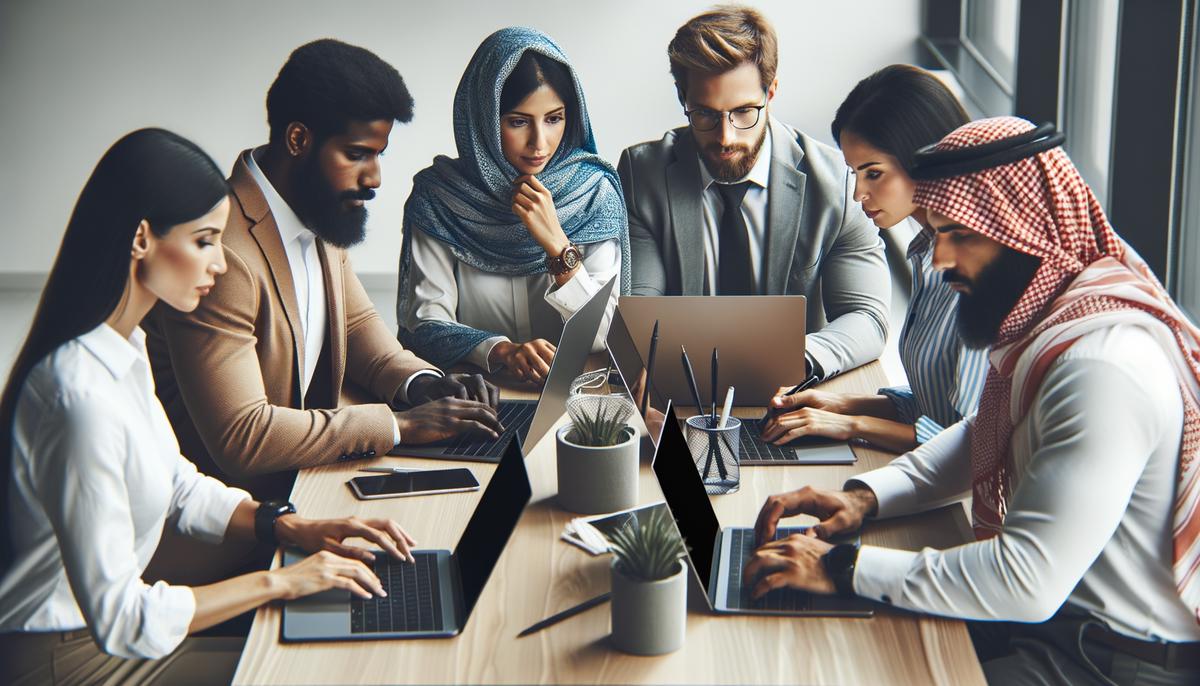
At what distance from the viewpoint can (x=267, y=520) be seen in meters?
1.46

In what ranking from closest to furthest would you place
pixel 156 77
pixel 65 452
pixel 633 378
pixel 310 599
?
pixel 65 452 < pixel 310 599 < pixel 633 378 < pixel 156 77

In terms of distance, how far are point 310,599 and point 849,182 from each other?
5.46ft

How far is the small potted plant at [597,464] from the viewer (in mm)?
1497

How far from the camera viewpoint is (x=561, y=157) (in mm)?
2516

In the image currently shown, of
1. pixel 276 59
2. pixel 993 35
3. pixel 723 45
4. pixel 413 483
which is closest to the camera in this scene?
pixel 413 483

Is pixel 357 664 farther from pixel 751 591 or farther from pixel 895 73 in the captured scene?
pixel 895 73

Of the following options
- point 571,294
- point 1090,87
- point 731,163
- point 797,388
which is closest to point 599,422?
point 797,388

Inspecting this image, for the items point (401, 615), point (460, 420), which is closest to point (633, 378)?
point (460, 420)

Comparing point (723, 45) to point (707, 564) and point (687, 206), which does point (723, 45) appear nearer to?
point (687, 206)

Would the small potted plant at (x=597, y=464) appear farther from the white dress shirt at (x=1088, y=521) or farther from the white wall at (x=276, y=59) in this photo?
the white wall at (x=276, y=59)

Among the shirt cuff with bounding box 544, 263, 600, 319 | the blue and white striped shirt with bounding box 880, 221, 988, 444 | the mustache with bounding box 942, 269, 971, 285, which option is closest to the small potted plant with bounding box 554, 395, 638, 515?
the mustache with bounding box 942, 269, 971, 285

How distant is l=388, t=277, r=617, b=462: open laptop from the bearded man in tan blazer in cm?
2

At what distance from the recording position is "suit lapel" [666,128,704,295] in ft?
8.29

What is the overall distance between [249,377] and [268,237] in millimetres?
257
